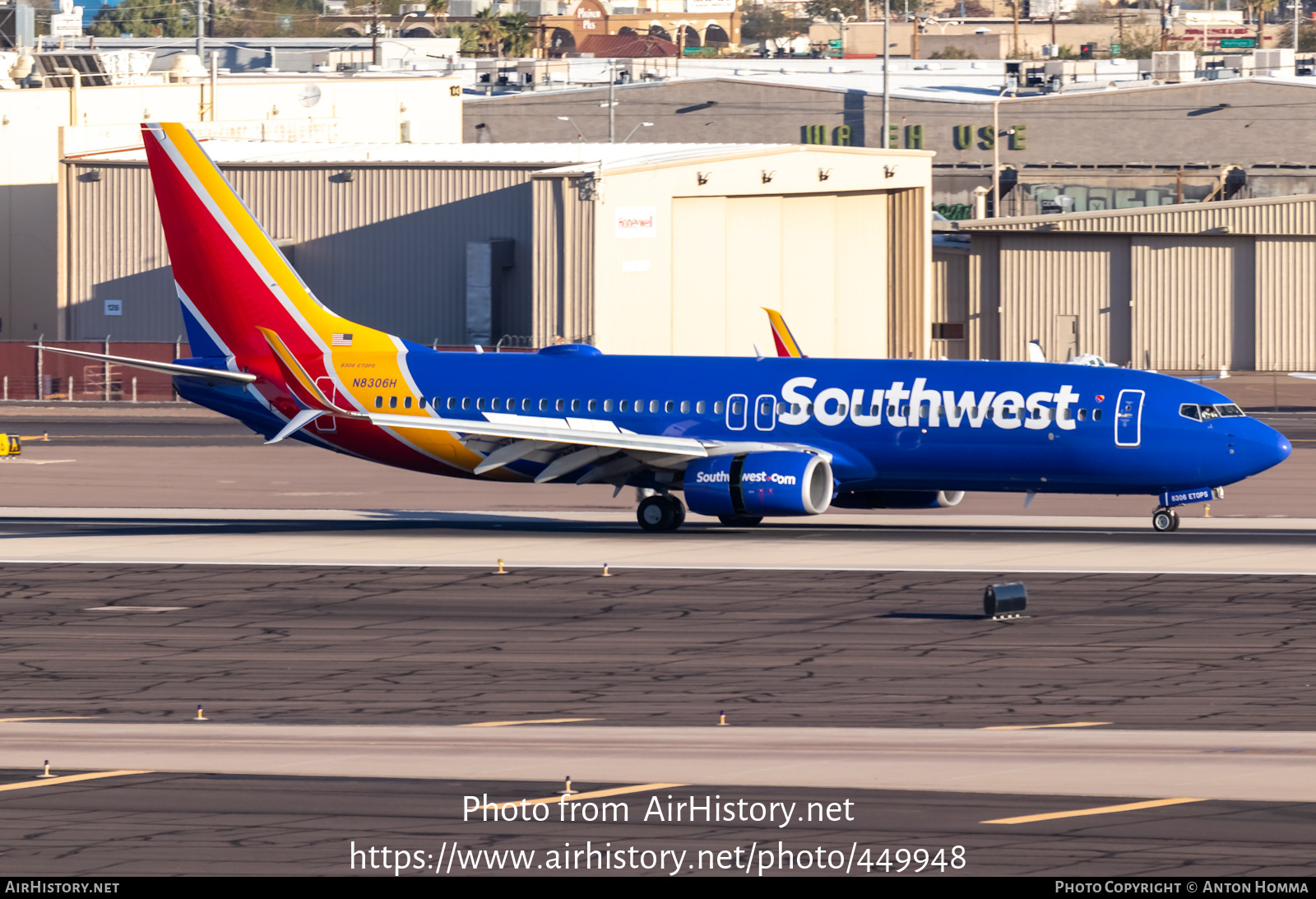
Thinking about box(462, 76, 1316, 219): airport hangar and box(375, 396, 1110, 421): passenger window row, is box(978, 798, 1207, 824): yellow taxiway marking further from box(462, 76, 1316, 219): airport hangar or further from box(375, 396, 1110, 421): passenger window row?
box(462, 76, 1316, 219): airport hangar

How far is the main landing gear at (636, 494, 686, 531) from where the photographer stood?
4447cm

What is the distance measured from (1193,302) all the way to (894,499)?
57251mm

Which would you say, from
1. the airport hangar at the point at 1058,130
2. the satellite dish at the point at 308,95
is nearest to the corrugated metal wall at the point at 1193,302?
the airport hangar at the point at 1058,130

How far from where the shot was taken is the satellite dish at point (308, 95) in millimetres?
110000

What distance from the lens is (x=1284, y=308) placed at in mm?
95625

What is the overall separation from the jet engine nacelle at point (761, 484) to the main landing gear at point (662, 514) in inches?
64.8

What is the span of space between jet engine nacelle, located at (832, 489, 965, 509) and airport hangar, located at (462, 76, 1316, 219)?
2827 inches

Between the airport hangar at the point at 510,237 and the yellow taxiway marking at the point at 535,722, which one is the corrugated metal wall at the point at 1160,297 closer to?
the airport hangar at the point at 510,237

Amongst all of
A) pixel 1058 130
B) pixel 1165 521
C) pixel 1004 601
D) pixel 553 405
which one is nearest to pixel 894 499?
pixel 1165 521

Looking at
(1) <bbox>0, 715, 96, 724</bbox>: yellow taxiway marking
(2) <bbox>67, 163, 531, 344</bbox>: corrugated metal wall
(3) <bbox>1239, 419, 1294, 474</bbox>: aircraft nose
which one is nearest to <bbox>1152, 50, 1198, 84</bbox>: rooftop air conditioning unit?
(2) <bbox>67, 163, 531, 344</bbox>: corrugated metal wall

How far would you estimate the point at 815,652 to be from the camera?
29.1 metres

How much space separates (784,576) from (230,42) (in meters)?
138
